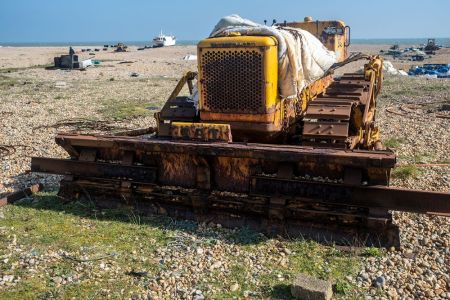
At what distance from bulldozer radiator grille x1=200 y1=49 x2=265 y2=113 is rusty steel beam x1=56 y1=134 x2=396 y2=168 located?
0.71m

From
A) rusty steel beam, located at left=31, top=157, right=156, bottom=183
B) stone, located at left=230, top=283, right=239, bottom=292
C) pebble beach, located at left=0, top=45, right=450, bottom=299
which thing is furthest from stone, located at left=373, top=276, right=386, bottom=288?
rusty steel beam, located at left=31, top=157, right=156, bottom=183

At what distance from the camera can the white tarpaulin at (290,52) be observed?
20.8ft

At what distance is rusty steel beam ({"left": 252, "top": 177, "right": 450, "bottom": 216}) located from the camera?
5.42 m

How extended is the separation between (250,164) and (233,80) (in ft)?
3.82

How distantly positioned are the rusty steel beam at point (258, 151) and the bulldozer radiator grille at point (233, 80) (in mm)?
706

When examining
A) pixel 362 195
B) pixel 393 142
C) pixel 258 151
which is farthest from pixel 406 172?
pixel 258 151

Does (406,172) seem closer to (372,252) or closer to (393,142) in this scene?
(393,142)

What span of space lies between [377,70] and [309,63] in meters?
2.69

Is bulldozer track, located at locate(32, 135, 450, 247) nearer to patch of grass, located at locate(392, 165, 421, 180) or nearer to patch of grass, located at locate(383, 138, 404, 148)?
patch of grass, located at locate(392, 165, 421, 180)

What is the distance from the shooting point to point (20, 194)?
729 centimetres

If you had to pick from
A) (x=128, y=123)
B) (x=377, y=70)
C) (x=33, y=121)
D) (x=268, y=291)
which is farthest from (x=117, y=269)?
(x=33, y=121)

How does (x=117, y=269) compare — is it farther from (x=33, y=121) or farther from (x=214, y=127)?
(x=33, y=121)

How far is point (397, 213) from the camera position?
665 centimetres

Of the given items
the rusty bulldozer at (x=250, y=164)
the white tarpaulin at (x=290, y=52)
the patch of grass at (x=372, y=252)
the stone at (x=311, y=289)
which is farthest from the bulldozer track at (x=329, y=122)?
the stone at (x=311, y=289)
